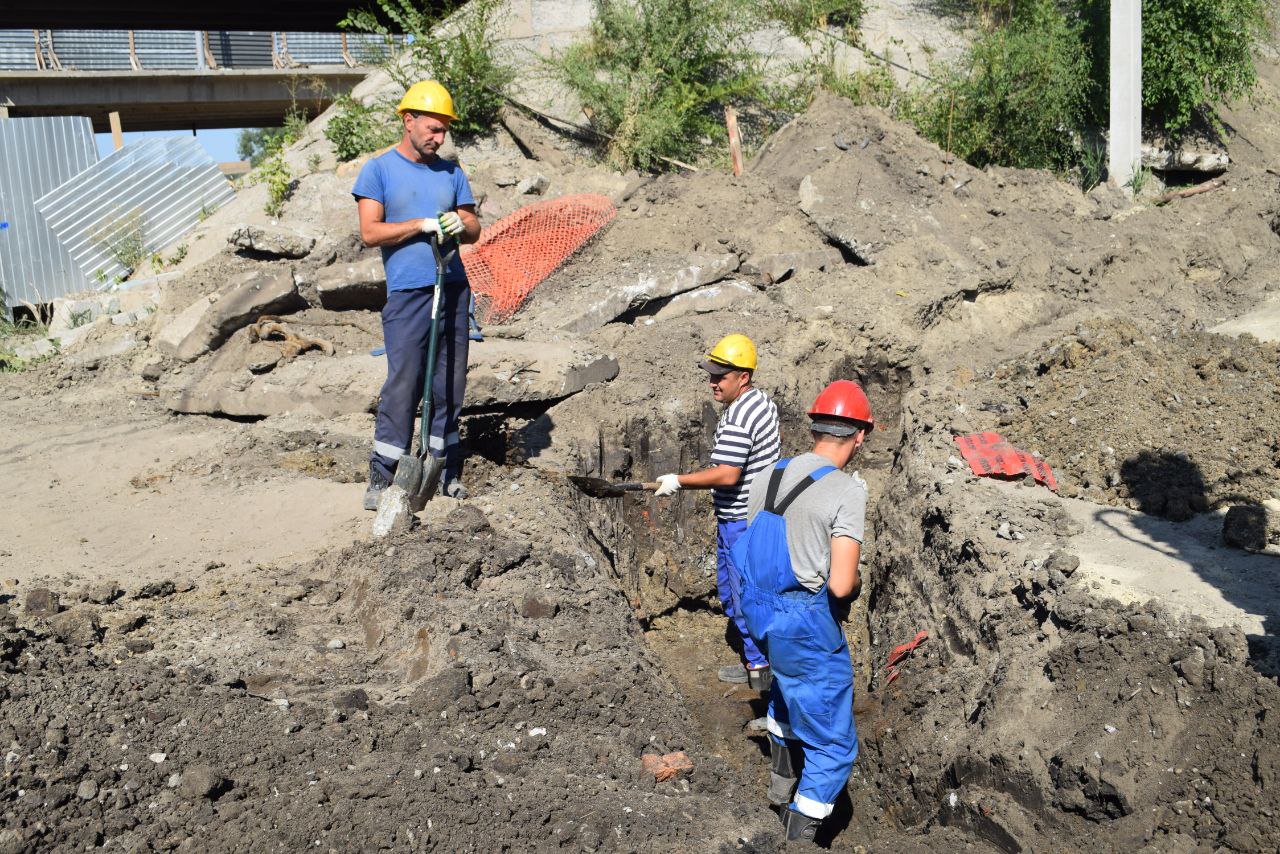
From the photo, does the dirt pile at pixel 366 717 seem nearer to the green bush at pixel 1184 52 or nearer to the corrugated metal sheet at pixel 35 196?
the corrugated metal sheet at pixel 35 196

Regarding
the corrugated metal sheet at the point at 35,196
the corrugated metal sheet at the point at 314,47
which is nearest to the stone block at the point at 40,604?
the corrugated metal sheet at the point at 35,196

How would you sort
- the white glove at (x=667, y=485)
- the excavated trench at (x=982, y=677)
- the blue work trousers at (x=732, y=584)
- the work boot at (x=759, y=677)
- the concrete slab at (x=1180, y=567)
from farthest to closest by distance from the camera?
1. the work boot at (x=759, y=677)
2. the blue work trousers at (x=732, y=584)
3. the white glove at (x=667, y=485)
4. the concrete slab at (x=1180, y=567)
5. the excavated trench at (x=982, y=677)

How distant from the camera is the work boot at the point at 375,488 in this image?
550 cm

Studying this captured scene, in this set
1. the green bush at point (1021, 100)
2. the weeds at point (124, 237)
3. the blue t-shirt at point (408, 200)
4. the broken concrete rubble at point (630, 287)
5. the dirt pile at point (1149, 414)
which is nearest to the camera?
the blue t-shirt at point (408, 200)

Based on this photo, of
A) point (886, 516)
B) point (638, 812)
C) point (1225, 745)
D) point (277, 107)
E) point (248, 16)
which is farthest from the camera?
point (277, 107)

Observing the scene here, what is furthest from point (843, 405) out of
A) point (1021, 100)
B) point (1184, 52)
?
point (1184, 52)

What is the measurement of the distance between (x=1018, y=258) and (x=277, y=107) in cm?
1458

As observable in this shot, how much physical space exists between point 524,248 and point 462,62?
2.75m

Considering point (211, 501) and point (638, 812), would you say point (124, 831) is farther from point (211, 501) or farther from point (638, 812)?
point (211, 501)

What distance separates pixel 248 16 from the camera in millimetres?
17672

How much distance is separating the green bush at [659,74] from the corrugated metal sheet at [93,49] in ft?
31.7

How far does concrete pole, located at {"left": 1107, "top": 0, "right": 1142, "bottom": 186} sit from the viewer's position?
10.7 metres

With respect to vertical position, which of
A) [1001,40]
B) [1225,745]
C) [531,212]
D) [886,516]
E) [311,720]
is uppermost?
[1001,40]

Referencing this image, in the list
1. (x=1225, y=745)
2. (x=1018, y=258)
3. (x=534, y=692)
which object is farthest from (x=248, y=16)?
(x=1225, y=745)
